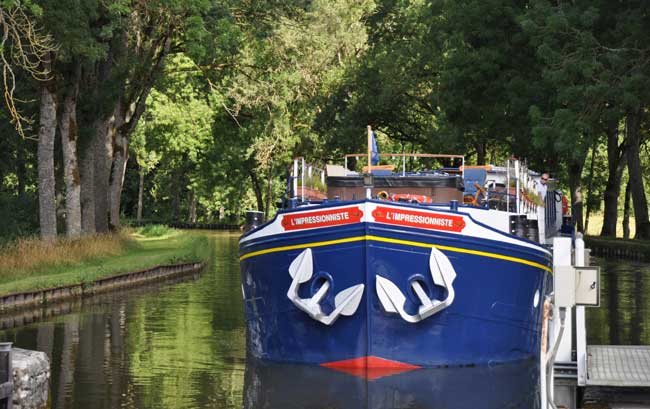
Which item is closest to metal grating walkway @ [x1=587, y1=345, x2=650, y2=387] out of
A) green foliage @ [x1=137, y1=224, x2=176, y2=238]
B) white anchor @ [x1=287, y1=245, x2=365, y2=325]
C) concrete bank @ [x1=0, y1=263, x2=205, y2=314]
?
white anchor @ [x1=287, y1=245, x2=365, y2=325]

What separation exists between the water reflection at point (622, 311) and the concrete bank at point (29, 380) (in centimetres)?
1210

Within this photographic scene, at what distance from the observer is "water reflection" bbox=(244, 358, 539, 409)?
719 inches

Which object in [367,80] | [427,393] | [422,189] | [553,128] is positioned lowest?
[427,393]

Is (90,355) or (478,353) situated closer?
(478,353)

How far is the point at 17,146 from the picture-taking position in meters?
54.9

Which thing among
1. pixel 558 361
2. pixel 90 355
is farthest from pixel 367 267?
pixel 90 355

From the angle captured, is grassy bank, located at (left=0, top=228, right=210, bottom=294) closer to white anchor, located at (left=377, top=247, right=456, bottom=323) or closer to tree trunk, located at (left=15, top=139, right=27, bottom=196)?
tree trunk, located at (left=15, top=139, right=27, bottom=196)

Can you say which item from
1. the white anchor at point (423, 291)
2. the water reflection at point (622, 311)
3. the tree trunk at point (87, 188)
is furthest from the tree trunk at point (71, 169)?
the white anchor at point (423, 291)

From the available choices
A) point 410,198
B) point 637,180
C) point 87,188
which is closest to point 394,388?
point 410,198

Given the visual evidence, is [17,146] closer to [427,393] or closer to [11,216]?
[11,216]

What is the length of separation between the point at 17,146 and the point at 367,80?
26739 mm

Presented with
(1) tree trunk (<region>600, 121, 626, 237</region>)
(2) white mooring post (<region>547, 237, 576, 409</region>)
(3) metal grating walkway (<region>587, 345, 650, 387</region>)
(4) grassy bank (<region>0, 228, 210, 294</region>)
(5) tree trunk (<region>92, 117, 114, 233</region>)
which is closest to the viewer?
(2) white mooring post (<region>547, 237, 576, 409</region>)

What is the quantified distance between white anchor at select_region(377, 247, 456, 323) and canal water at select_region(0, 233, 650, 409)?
3.31ft

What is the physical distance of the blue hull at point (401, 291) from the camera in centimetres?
1959
